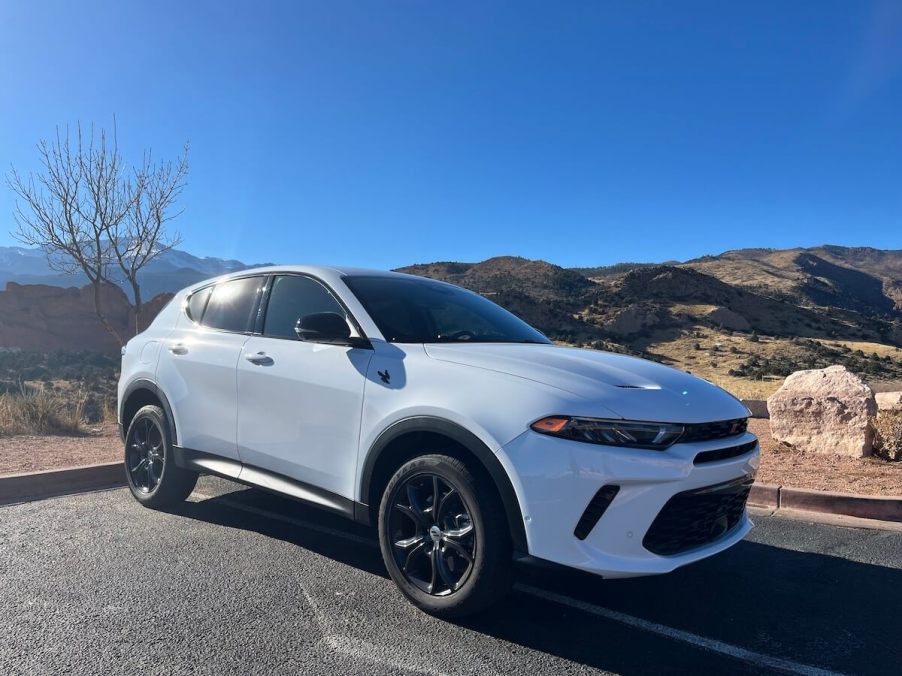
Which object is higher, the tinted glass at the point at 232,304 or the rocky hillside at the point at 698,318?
the rocky hillside at the point at 698,318

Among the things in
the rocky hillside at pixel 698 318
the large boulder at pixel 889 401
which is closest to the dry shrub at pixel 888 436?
the large boulder at pixel 889 401

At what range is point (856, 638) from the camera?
11.1 feet

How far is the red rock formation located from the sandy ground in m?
38.7

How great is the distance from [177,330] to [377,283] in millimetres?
1841

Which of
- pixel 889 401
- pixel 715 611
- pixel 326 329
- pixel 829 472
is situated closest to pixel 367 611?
pixel 326 329

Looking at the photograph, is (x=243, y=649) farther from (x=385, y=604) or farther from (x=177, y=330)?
(x=177, y=330)

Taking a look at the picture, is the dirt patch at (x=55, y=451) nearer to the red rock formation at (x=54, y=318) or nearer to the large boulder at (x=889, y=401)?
the large boulder at (x=889, y=401)

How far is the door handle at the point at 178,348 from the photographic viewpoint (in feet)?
16.7

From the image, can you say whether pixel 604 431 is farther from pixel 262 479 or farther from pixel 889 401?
pixel 889 401

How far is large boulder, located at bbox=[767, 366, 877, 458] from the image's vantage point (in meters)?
7.78

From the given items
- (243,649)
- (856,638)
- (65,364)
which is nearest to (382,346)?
(243,649)

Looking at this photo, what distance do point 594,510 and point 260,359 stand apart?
2.39 m

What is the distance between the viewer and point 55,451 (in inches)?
320

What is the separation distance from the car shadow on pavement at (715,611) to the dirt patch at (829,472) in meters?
1.94
